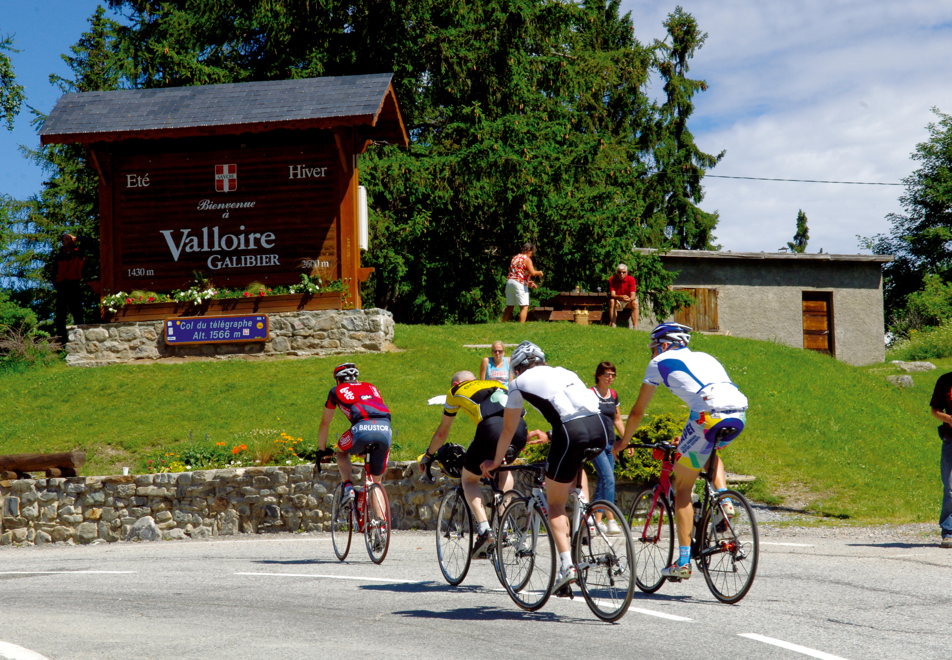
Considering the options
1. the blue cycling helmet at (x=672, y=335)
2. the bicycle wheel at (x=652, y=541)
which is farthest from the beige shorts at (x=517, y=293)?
the blue cycling helmet at (x=672, y=335)

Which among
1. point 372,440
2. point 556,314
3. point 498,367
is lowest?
point 372,440

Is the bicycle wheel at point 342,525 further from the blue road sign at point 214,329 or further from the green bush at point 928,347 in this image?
the green bush at point 928,347

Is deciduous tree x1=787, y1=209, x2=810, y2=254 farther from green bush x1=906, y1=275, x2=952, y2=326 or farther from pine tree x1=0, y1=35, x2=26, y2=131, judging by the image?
pine tree x1=0, y1=35, x2=26, y2=131

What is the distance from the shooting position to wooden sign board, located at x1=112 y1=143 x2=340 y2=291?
21891 millimetres

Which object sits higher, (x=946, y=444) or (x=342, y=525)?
(x=946, y=444)

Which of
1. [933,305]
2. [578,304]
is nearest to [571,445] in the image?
[578,304]

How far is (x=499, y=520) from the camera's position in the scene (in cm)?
725

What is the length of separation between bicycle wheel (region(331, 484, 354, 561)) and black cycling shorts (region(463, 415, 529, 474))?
8.74 ft

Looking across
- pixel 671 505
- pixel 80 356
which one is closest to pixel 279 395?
pixel 80 356

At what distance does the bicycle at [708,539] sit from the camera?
6762 millimetres

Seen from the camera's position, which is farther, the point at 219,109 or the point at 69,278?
the point at 69,278

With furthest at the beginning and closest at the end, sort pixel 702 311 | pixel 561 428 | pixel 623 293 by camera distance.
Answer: pixel 702 311
pixel 623 293
pixel 561 428

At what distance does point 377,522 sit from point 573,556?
337cm

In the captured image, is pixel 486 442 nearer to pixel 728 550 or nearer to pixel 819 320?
pixel 728 550
